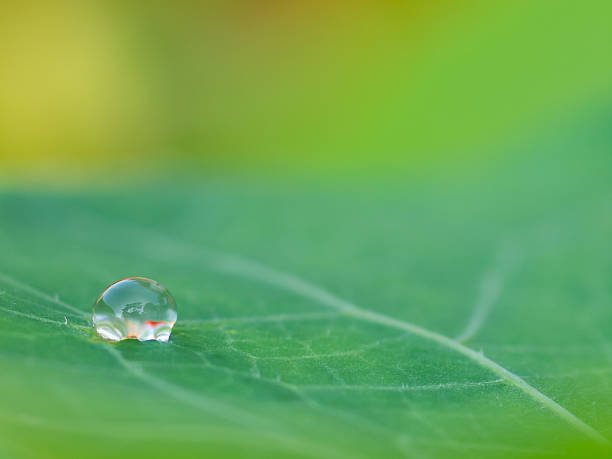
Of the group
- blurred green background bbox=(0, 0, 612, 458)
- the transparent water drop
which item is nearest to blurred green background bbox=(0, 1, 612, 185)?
blurred green background bbox=(0, 0, 612, 458)

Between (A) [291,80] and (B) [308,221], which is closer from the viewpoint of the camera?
(B) [308,221]

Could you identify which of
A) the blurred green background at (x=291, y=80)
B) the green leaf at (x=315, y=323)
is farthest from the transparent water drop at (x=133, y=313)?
the blurred green background at (x=291, y=80)

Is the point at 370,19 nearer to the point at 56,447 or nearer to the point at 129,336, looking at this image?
the point at 129,336

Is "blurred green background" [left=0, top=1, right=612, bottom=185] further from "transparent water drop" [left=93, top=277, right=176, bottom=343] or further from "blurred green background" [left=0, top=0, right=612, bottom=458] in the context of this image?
"transparent water drop" [left=93, top=277, right=176, bottom=343]

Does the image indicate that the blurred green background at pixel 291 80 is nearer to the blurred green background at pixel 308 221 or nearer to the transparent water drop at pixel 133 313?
the blurred green background at pixel 308 221

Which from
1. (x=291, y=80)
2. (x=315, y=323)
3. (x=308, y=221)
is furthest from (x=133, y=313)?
(x=291, y=80)

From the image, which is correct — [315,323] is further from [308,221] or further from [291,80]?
[291,80]
